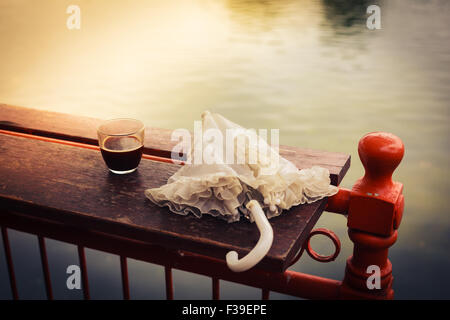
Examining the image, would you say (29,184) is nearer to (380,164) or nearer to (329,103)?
(380,164)

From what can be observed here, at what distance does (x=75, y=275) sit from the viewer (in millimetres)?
1316

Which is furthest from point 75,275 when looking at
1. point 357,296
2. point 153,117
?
point 153,117

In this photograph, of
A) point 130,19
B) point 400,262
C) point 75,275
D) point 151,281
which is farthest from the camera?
point 130,19

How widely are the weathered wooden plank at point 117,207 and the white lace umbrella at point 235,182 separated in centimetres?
2

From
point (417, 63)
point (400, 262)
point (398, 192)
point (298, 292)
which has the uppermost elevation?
point (398, 192)

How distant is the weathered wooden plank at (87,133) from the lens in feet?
3.57

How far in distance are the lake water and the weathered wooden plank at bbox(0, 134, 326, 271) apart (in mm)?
3735

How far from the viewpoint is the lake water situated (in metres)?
5.58

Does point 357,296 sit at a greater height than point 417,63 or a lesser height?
greater

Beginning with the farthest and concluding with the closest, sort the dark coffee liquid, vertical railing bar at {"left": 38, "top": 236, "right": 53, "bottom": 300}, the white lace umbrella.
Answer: vertical railing bar at {"left": 38, "top": 236, "right": 53, "bottom": 300}
the dark coffee liquid
the white lace umbrella

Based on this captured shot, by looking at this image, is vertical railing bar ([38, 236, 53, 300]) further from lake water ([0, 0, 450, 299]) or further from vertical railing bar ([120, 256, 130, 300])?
lake water ([0, 0, 450, 299])

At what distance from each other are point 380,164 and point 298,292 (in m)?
0.34
